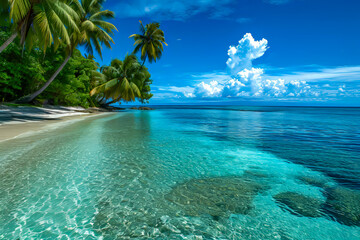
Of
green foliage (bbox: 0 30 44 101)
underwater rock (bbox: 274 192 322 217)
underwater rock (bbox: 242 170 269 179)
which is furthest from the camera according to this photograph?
green foliage (bbox: 0 30 44 101)

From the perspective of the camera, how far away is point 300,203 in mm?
3412

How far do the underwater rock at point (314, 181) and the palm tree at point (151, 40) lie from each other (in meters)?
29.3

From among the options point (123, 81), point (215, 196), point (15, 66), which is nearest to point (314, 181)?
point (215, 196)

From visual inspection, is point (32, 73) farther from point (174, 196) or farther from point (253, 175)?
point (253, 175)

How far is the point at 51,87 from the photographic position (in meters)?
20.8

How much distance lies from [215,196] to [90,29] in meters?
19.8

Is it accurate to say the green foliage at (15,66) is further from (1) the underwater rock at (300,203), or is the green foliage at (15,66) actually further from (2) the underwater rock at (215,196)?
(1) the underwater rock at (300,203)

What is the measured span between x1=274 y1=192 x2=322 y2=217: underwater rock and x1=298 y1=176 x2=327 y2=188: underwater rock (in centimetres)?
82

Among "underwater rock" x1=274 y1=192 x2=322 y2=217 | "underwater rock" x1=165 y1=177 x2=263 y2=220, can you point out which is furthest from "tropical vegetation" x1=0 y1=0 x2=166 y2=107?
"underwater rock" x1=274 y1=192 x2=322 y2=217

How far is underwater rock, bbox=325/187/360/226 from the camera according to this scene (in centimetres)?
293

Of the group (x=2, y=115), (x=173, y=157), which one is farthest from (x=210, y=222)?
(x=2, y=115)

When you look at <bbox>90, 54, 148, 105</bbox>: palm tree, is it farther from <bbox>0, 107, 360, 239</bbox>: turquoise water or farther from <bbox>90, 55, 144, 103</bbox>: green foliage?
A: <bbox>0, 107, 360, 239</bbox>: turquoise water

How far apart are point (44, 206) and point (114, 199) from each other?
1083 millimetres

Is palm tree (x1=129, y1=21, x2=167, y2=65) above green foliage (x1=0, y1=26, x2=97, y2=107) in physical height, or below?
above
